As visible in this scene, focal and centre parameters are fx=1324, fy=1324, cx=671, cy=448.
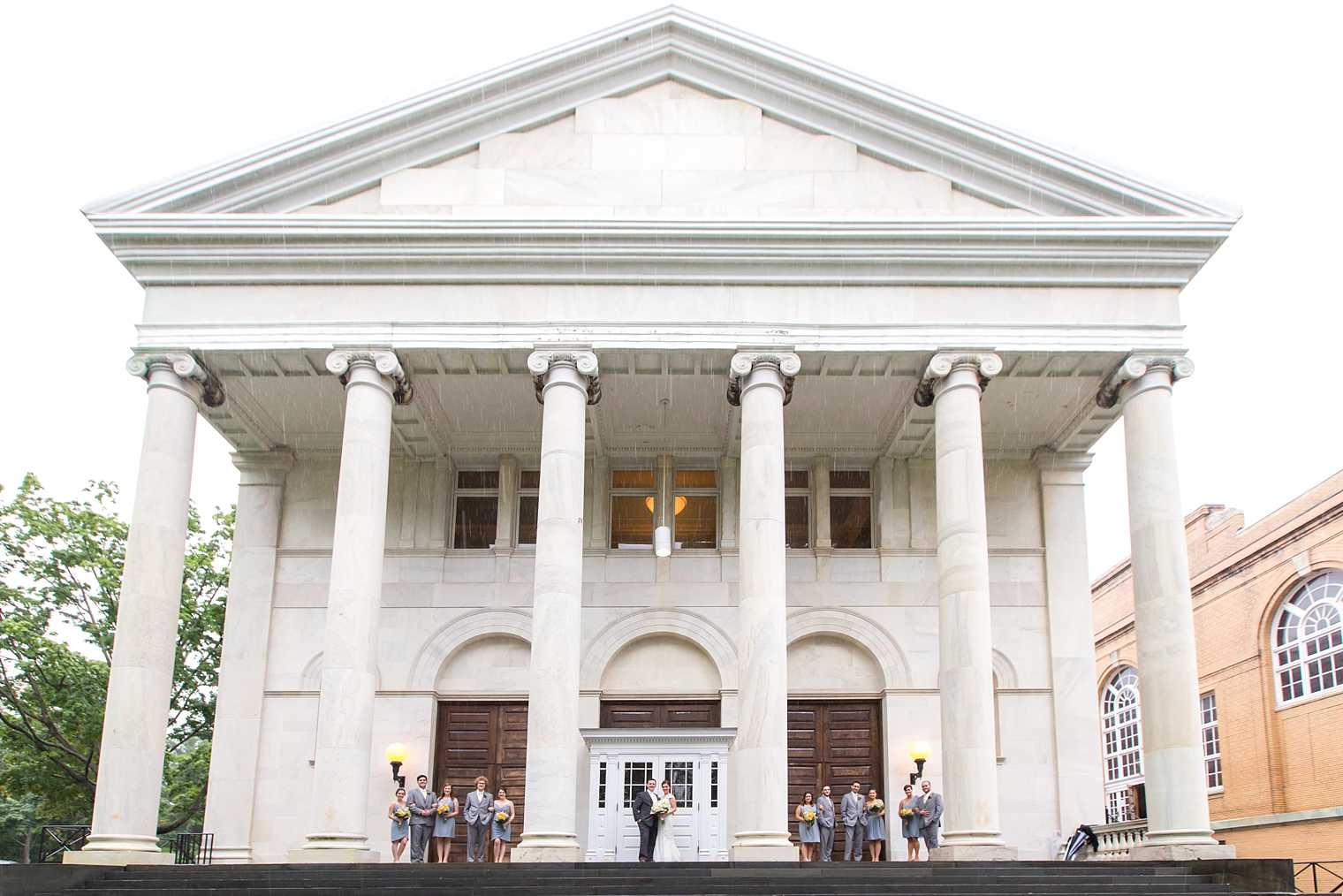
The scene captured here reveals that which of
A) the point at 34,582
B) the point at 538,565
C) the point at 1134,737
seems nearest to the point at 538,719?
the point at 538,565

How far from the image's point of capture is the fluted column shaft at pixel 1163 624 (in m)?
22.6

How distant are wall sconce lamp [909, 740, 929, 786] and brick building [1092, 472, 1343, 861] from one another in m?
8.52

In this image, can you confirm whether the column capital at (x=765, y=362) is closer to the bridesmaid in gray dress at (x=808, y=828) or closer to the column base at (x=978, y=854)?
the bridesmaid in gray dress at (x=808, y=828)

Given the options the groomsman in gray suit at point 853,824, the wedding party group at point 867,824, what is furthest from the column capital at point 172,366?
the groomsman in gray suit at point 853,824

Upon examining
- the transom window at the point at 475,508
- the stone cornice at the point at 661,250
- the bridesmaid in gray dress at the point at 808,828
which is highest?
the stone cornice at the point at 661,250

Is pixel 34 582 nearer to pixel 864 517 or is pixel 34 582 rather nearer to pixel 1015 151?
pixel 864 517

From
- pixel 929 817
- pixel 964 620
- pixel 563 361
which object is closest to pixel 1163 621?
pixel 964 620

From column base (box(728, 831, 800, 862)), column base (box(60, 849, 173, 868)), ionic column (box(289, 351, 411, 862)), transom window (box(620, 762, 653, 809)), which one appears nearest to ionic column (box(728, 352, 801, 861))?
column base (box(728, 831, 800, 862))

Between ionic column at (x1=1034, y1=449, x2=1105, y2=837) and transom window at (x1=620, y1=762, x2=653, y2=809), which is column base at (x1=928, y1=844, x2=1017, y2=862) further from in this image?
transom window at (x1=620, y1=762, x2=653, y2=809)

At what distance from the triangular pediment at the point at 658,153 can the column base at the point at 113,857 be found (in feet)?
38.7

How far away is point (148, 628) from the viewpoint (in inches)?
936

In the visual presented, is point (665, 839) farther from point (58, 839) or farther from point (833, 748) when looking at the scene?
point (58, 839)

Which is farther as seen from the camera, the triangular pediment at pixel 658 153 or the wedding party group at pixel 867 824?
the wedding party group at pixel 867 824

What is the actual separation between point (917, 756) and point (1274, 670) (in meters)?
17.0
